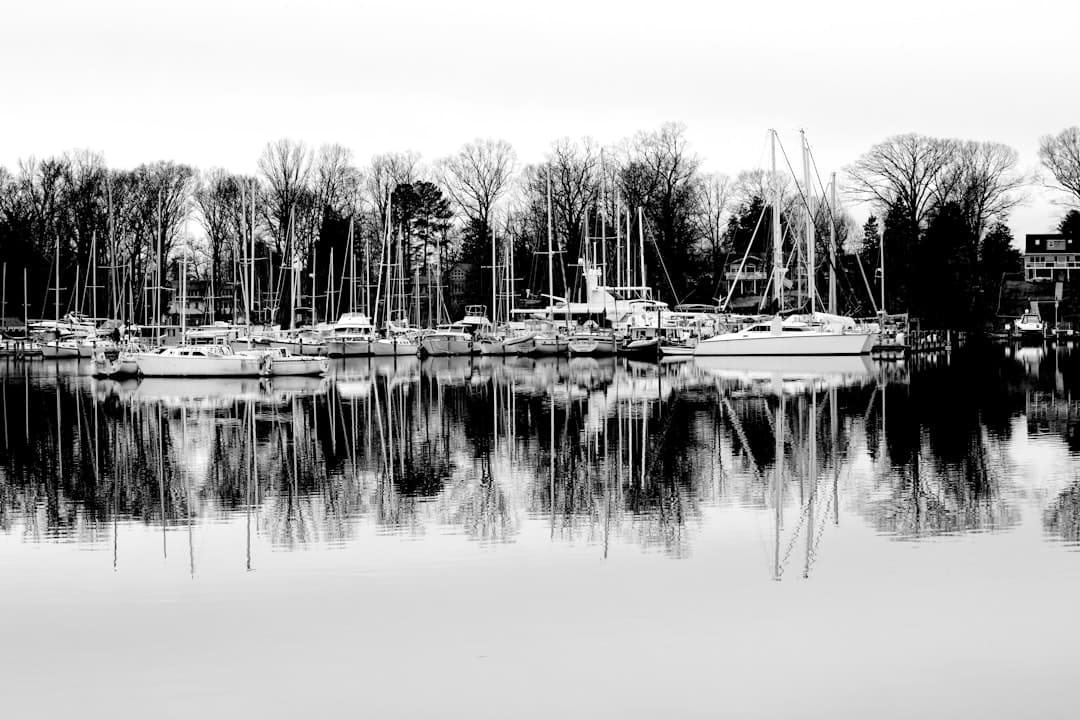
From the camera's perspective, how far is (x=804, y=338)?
68812mm

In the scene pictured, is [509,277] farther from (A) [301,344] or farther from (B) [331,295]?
(A) [301,344]

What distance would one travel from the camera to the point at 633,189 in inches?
4109

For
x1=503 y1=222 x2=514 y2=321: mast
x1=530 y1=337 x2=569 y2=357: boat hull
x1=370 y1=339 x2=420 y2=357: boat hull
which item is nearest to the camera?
x1=530 y1=337 x2=569 y2=357: boat hull

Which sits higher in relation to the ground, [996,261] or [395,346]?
[996,261]

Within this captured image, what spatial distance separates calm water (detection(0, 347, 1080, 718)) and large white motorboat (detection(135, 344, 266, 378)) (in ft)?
81.4

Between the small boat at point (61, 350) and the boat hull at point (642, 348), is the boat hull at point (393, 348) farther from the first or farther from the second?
the small boat at point (61, 350)

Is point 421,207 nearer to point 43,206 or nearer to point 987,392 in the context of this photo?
point 43,206

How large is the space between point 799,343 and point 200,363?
30.9 m

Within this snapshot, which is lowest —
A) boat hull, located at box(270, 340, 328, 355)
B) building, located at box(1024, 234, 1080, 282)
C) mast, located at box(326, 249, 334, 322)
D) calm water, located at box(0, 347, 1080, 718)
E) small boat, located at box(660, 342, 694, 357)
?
calm water, located at box(0, 347, 1080, 718)

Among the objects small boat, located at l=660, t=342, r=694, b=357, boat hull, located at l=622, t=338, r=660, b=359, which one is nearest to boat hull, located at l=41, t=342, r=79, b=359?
boat hull, located at l=622, t=338, r=660, b=359

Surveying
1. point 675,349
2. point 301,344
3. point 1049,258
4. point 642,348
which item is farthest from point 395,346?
point 1049,258

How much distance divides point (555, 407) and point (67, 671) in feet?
88.2

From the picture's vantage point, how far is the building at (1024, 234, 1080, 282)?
139 meters

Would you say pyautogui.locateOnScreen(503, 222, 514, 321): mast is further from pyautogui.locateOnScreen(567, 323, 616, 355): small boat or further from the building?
the building
